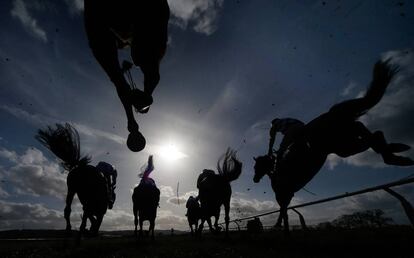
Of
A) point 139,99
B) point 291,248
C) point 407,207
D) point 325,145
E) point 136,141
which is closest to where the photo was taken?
point 139,99

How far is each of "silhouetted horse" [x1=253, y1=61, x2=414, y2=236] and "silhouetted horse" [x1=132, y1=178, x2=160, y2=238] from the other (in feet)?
23.5

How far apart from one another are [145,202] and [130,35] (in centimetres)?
1199

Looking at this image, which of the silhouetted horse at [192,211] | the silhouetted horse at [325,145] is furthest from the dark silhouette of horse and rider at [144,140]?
the silhouetted horse at [192,211]

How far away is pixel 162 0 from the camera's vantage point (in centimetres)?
302

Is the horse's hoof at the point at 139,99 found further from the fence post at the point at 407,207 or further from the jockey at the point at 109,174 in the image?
the jockey at the point at 109,174

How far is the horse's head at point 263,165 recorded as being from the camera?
8.48 meters

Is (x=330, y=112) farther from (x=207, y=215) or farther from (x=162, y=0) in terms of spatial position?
(x=207, y=215)

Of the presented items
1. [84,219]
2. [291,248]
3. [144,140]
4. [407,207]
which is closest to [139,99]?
[144,140]

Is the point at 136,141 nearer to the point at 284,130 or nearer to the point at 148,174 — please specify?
the point at 284,130

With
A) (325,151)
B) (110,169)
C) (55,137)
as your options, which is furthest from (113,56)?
(110,169)

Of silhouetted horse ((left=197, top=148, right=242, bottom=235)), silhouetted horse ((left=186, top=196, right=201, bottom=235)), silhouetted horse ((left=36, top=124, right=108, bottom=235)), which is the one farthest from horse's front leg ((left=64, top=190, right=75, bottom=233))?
silhouetted horse ((left=186, top=196, right=201, bottom=235))

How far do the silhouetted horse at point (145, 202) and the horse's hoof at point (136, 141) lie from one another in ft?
36.7

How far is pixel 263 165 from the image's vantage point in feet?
28.1


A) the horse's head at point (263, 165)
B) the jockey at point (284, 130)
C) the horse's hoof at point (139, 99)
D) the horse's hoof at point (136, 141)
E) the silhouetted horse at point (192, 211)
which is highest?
the silhouetted horse at point (192, 211)
